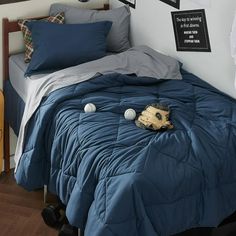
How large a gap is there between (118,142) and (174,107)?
16.3 inches

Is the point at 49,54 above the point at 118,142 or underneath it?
above

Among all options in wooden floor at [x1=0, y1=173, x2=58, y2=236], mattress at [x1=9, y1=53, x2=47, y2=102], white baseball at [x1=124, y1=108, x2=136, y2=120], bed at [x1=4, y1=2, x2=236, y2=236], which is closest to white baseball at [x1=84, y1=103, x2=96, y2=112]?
bed at [x1=4, y1=2, x2=236, y2=236]

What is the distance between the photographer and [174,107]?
222 centimetres

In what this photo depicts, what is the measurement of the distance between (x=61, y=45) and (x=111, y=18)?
410 millimetres

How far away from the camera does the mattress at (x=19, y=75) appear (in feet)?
8.46

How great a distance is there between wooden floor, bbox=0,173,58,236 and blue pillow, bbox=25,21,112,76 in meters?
0.68

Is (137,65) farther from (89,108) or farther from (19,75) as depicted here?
(19,75)

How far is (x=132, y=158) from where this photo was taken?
1.83 meters

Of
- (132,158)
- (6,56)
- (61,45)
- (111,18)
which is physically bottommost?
(132,158)

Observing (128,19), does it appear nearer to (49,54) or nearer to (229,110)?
(49,54)

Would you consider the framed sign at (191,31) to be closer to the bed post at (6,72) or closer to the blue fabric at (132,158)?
the blue fabric at (132,158)

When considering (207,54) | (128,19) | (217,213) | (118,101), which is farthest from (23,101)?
(217,213)

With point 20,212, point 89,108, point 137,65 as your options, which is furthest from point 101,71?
point 20,212

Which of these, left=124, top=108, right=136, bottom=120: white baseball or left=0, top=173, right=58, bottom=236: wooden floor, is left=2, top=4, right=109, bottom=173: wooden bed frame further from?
left=124, top=108, right=136, bottom=120: white baseball
